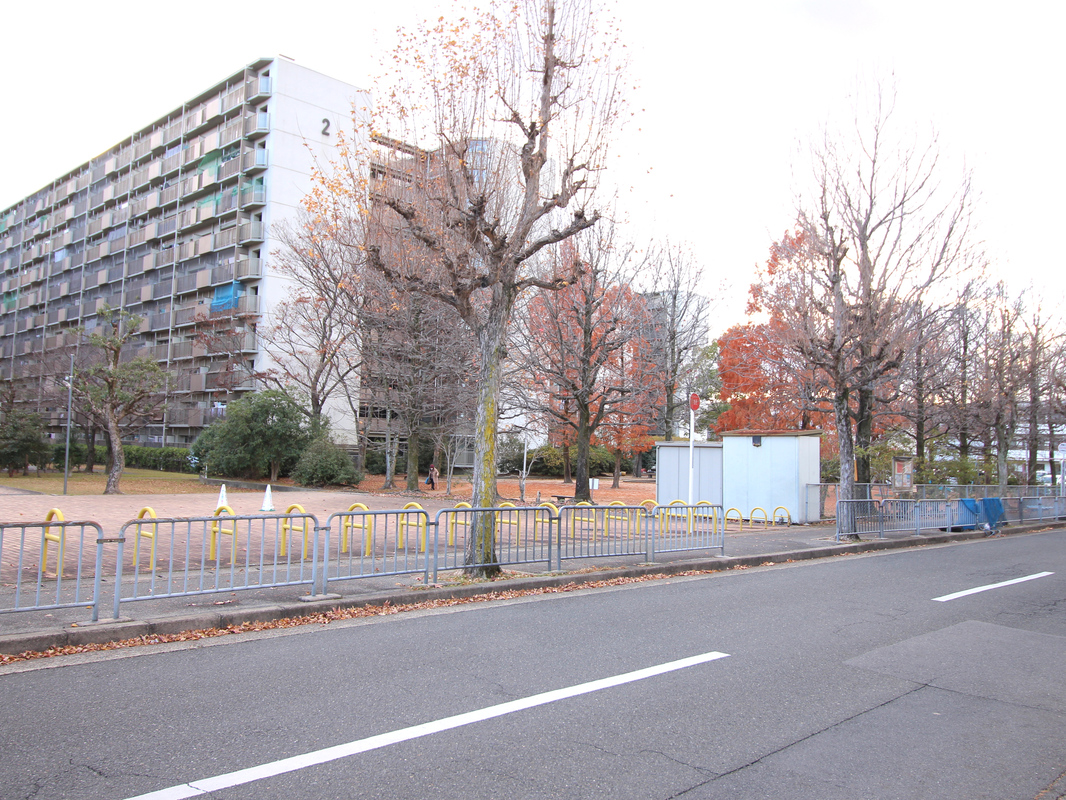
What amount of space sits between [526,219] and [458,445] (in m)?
22.7

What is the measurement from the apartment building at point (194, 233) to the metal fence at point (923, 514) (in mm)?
30365

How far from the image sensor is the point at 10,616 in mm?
6957

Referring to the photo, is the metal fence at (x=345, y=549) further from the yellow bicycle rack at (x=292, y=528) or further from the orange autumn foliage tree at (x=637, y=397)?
the orange autumn foliage tree at (x=637, y=397)

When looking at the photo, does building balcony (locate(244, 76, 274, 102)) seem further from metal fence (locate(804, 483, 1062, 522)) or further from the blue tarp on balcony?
metal fence (locate(804, 483, 1062, 522))

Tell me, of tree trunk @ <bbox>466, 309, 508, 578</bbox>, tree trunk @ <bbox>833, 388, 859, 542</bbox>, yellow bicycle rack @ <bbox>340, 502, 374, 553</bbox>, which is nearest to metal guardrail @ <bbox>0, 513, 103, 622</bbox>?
yellow bicycle rack @ <bbox>340, 502, 374, 553</bbox>

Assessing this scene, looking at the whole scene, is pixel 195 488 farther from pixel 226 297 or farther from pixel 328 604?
pixel 328 604

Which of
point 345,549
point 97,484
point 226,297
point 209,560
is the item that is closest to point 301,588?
point 209,560

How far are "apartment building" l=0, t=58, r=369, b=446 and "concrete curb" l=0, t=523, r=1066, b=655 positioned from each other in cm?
2988

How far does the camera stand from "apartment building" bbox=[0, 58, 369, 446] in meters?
40.7

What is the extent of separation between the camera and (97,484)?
30.0m

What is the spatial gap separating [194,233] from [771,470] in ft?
138

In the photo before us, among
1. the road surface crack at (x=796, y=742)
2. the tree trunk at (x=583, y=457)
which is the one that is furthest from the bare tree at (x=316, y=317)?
the road surface crack at (x=796, y=742)

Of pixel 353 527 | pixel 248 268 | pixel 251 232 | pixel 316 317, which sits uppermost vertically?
pixel 251 232

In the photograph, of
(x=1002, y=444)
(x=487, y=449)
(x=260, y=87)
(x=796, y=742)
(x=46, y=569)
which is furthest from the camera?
(x=260, y=87)
